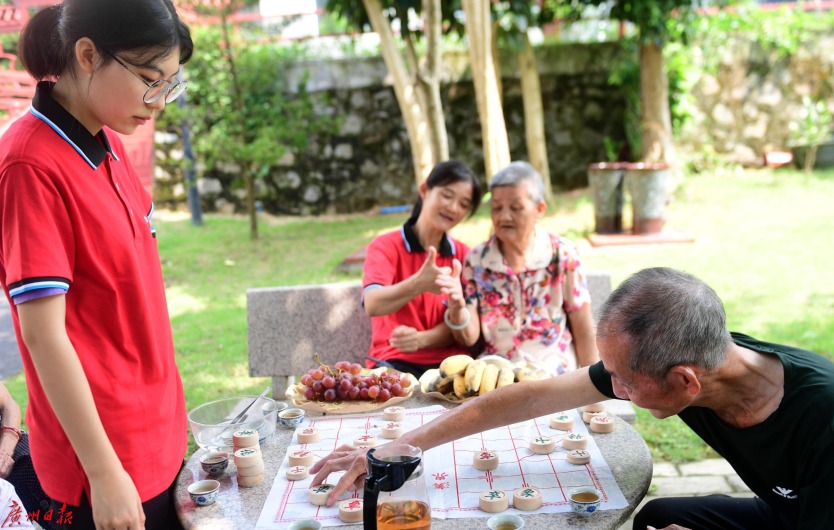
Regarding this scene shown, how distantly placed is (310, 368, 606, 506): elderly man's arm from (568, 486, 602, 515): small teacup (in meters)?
0.34

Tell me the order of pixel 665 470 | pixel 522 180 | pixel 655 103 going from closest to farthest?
pixel 522 180 → pixel 665 470 → pixel 655 103

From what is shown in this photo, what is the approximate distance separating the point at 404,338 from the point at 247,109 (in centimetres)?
672

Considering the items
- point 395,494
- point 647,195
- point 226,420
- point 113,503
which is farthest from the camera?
point 647,195

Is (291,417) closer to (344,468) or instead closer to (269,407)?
(269,407)

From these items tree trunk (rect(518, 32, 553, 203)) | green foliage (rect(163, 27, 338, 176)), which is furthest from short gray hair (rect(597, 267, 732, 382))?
green foliage (rect(163, 27, 338, 176))

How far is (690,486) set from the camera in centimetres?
347

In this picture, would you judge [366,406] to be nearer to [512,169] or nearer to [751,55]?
[512,169]

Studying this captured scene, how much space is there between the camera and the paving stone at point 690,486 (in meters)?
3.40

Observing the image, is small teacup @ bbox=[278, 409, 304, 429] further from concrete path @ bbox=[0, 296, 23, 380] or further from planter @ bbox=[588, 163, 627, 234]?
planter @ bbox=[588, 163, 627, 234]

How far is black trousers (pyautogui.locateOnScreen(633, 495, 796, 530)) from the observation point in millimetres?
2277

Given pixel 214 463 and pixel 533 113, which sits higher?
pixel 533 113

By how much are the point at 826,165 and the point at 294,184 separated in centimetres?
686

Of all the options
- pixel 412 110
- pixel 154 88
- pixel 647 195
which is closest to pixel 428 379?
pixel 154 88

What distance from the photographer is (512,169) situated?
336cm
